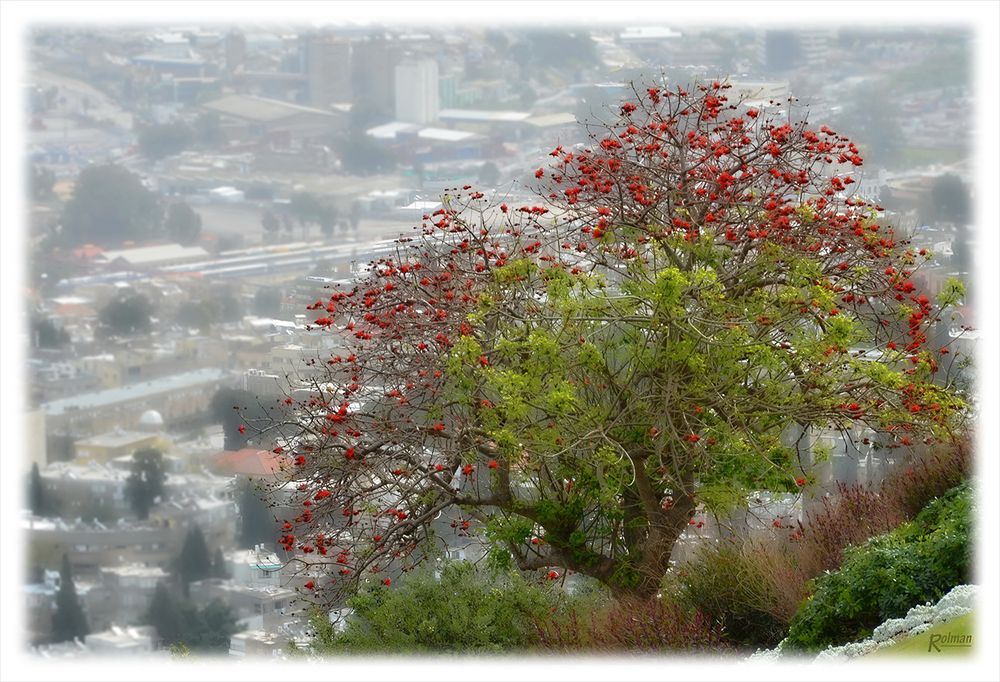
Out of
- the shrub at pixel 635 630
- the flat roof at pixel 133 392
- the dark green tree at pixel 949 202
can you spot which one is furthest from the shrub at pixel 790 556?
the flat roof at pixel 133 392

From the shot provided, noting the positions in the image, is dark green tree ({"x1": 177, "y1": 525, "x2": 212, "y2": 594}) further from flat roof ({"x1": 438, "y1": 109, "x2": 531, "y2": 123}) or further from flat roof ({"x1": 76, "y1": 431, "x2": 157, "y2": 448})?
flat roof ({"x1": 438, "y1": 109, "x2": 531, "y2": 123})

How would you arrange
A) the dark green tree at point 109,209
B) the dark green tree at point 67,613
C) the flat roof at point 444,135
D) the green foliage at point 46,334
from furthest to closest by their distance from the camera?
the flat roof at point 444,135, the dark green tree at point 109,209, the green foliage at point 46,334, the dark green tree at point 67,613

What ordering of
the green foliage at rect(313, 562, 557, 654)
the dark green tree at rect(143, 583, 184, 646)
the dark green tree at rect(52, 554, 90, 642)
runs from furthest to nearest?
the dark green tree at rect(143, 583, 184, 646)
the dark green tree at rect(52, 554, 90, 642)
the green foliage at rect(313, 562, 557, 654)

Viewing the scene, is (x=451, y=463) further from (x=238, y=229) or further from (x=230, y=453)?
(x=238, y=229)

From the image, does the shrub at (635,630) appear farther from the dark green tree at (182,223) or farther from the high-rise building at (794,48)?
the high-rise building at (794,48)

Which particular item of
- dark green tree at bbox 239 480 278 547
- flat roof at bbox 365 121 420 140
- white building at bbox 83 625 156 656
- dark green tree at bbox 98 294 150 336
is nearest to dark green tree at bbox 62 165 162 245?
dark green tree at bbox 98 294 150 336

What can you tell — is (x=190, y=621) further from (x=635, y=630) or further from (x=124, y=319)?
(x=635, y=630)
